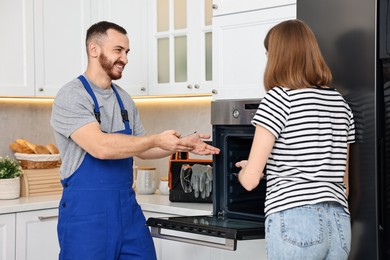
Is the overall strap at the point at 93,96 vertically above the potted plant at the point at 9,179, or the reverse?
the overall strap at the point at 93,96

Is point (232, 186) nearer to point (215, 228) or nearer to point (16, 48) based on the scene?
point (215, 228)

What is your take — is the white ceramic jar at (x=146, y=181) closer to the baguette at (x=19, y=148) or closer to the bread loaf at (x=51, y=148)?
the bread loaf at (x=51, y=148)

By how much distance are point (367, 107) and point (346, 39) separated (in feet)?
0.80

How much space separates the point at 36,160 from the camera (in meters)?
3.74

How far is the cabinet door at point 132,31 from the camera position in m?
3.79

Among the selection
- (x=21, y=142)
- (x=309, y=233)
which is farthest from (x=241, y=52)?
(x=21, y=142)

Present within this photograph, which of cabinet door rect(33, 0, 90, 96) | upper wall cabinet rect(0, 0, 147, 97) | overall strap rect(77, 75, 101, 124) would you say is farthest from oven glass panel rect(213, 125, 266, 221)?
cabinet door rect(33, 0, 90, 96)

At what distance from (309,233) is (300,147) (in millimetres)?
247

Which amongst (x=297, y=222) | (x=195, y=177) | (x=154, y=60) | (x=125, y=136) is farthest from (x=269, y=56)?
(x=154, y=60)

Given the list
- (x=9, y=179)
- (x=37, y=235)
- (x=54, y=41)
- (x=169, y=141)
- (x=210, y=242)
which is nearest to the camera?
(x=210, y=242)

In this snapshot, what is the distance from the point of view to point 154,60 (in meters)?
3.77

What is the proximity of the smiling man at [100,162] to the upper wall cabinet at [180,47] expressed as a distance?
30.7 inches

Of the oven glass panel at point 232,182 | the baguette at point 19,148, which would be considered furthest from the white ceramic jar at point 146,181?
the oven glass panel at point 232,182

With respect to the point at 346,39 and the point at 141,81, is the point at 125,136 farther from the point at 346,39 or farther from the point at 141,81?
the point at 141,81
